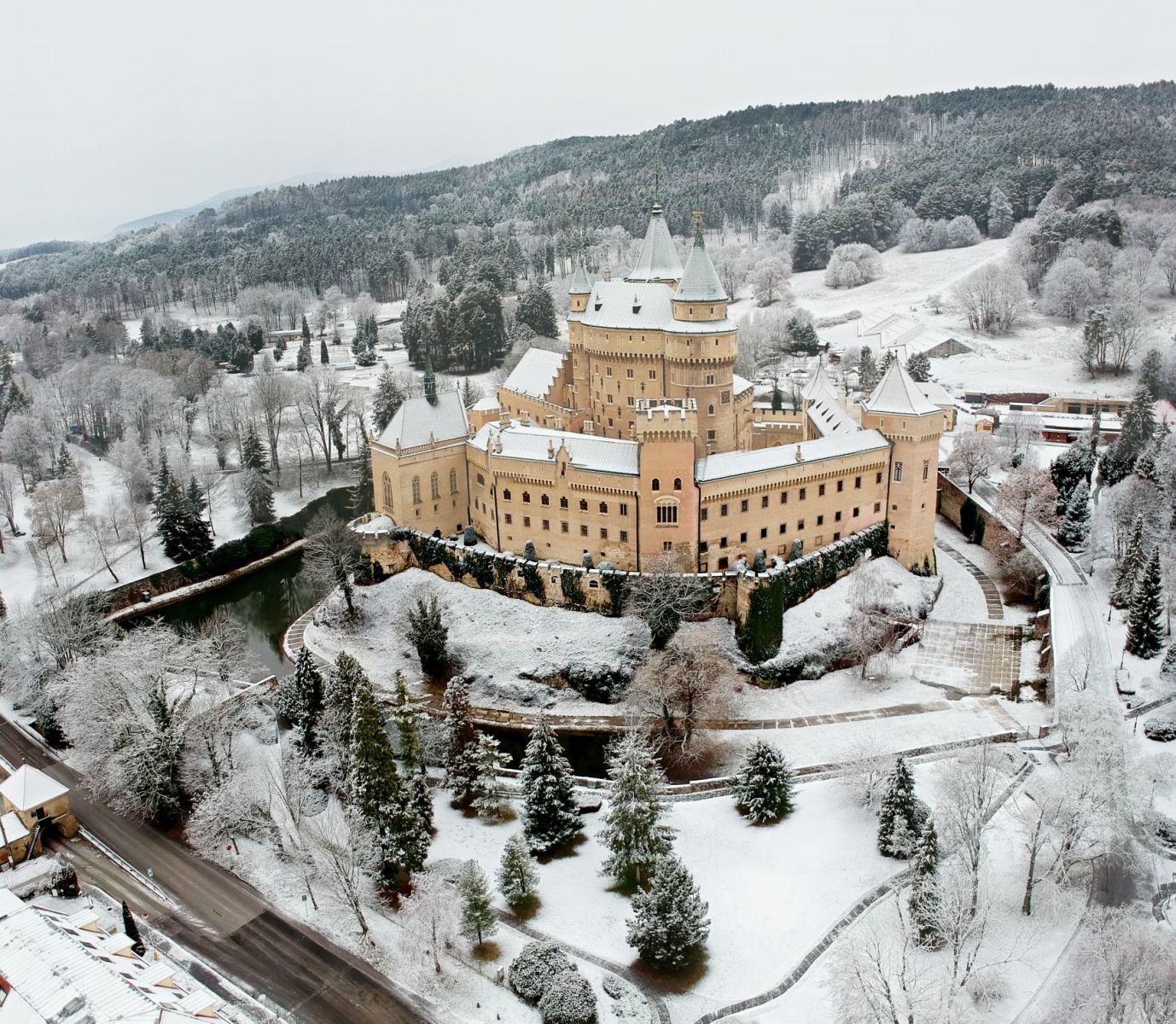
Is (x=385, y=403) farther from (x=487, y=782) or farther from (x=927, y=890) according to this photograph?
(x=927, y=890)

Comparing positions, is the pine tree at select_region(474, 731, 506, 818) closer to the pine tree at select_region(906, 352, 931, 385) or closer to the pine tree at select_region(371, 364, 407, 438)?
the pine tree at select_region(371, 364, 407, 438)

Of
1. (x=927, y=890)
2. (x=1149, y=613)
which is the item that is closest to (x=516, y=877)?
(x=927, y=890)

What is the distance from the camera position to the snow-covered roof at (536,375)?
200ft

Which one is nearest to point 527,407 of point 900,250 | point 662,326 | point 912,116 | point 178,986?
point 662,326

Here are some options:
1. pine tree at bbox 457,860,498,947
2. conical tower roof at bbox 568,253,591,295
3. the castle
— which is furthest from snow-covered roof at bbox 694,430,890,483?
pine tree at bbox 457,860,498,947

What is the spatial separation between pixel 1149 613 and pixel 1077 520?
1398 cm

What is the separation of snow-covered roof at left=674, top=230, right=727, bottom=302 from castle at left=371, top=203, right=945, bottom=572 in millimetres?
73

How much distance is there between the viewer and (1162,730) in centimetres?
3478

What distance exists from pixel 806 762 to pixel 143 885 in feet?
79.4

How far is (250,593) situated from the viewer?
59.5m

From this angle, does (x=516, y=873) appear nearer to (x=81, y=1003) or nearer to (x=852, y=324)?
(x=81, y=1003)

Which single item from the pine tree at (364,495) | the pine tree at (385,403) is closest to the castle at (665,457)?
the pine tree at (364,495)

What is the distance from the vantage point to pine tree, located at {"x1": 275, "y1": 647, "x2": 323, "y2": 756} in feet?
131

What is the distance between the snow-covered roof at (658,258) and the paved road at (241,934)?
3852 centimetres
